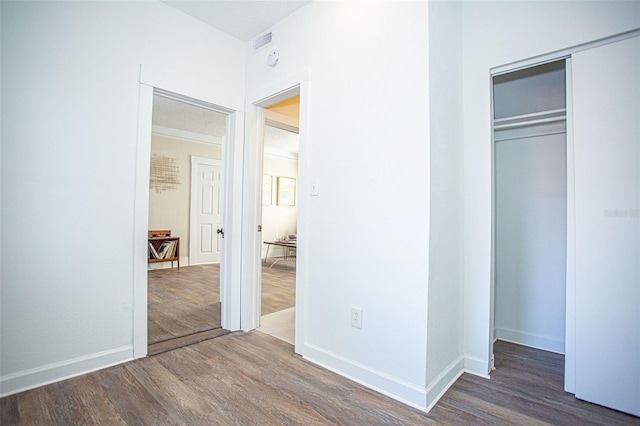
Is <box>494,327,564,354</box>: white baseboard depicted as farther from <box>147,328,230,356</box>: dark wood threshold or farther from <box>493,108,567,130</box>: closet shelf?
<box>147,328,230,356</box>: dark wood threshold

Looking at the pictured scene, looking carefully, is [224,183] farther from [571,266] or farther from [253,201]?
[571,266]

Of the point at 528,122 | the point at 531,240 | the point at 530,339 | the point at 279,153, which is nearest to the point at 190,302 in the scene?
the point at 530,339

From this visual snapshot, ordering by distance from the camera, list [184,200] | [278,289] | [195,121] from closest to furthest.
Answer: [278,289] < [195,121] < [184,200]

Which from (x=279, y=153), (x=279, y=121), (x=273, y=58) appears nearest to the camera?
(x=273, y=58)

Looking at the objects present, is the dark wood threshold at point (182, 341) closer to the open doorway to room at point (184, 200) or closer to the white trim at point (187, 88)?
the open doorway to room at point (184, 200)

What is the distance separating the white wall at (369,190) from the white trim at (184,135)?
3971 millimetres

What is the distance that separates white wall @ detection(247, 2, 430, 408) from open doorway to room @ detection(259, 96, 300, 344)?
962 mm

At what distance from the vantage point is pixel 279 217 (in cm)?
778

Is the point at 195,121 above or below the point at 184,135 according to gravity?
above

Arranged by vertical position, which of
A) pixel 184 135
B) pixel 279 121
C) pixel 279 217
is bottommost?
pixel 279 217

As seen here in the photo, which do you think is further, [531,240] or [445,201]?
[531,240]

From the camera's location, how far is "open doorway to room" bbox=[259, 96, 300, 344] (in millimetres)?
3273

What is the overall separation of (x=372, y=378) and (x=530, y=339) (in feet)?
4.99

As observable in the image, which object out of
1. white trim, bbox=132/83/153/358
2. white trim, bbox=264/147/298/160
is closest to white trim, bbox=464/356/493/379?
white trim, bbox=132/83/153/358
